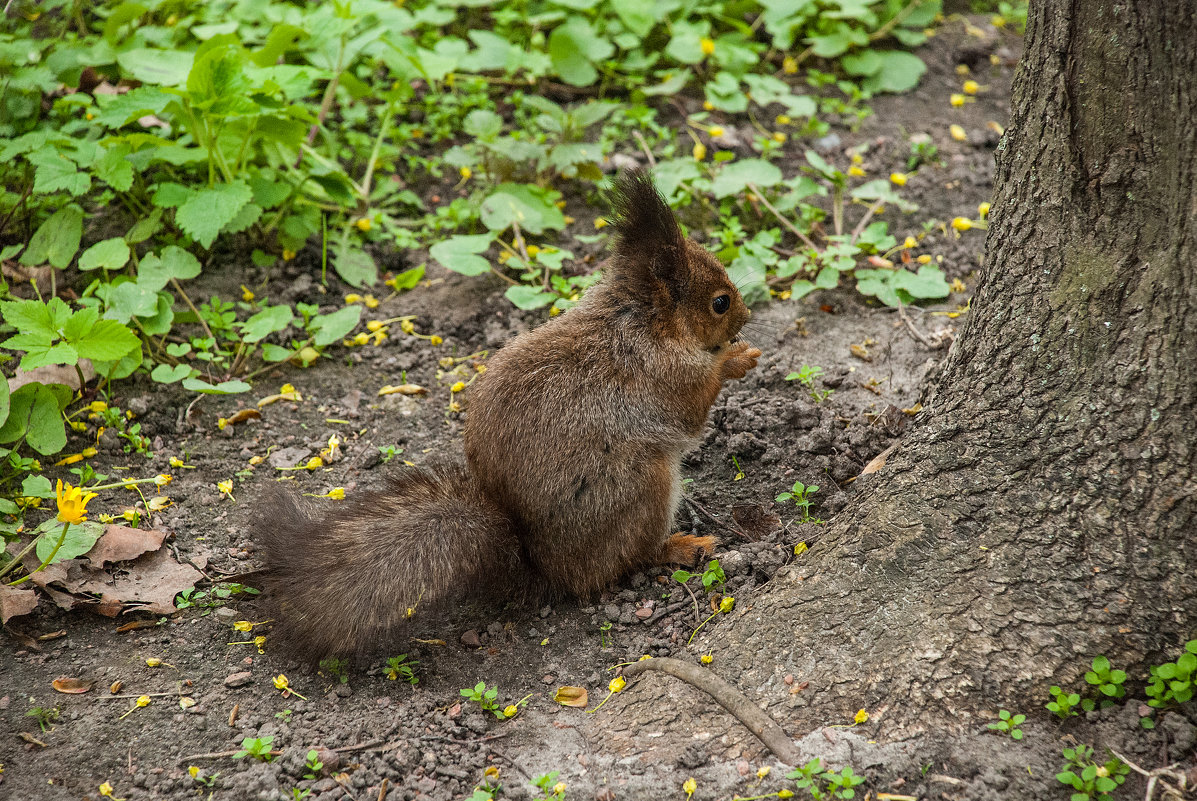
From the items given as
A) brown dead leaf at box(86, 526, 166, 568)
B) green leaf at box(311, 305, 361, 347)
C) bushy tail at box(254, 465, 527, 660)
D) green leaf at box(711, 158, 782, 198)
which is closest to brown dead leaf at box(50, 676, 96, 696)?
brown dead leaf at box(86, 526, 166, 568)

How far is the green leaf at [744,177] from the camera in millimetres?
3969

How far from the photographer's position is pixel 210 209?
135 inches

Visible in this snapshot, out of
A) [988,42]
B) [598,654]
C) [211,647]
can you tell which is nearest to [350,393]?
[211,647]

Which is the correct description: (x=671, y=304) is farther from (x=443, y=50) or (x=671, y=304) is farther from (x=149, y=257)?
(x=443, y=50)

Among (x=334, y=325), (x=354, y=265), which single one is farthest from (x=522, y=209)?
(x=334, y=325)

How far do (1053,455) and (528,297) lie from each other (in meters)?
2.15

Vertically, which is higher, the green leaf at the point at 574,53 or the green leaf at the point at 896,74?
the green leaf at the point at 896,74

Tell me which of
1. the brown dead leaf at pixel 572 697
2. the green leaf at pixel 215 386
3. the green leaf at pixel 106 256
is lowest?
the green leaf at pixel 215 386

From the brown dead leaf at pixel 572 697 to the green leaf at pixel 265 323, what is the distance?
185 centimetres

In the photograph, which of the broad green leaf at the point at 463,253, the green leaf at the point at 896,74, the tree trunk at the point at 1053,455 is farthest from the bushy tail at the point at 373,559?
the green leaf at the point at 896,74

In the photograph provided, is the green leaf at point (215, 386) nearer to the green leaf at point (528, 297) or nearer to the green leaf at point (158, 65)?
the green leaf at point (528, 297)

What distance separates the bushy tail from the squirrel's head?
0.79 meters

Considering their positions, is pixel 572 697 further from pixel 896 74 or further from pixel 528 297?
pixel 896 74

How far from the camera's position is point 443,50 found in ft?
16.1
